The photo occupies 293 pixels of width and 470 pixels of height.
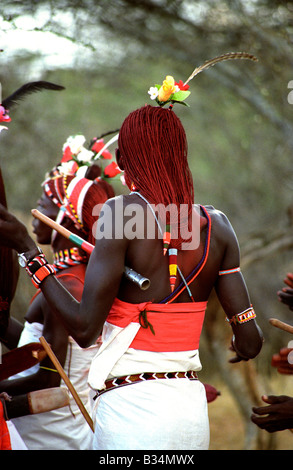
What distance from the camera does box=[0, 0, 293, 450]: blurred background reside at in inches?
215

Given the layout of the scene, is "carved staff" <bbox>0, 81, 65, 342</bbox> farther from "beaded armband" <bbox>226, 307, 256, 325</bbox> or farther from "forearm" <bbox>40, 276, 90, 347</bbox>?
"beaded armband" <bbox>226, 307, 256, 325</bbox>

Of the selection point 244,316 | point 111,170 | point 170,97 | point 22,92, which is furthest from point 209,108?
point 244,316

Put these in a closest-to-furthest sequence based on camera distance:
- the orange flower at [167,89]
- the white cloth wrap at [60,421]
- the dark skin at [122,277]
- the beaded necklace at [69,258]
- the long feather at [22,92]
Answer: the dark skin at [122,277] → the orange flower at [167,89] → the long feather at [22,92] → the white cloth wrap at [60,421] → the beaded necklace at [69,258]

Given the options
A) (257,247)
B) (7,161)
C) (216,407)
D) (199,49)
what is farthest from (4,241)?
(216,407)

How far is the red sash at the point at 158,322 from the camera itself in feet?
7.32

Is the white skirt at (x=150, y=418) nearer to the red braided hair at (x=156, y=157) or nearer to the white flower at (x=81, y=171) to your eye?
the red braided hair at (x=156, y=157)

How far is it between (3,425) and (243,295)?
1.21m

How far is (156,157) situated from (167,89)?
334mm

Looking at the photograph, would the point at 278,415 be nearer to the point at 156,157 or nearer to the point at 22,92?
the point at 156,157

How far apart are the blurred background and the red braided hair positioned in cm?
118

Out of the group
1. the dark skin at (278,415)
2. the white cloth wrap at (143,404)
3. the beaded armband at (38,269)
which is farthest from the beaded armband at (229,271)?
the beaded armband at (38,269)

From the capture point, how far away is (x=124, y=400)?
221cm

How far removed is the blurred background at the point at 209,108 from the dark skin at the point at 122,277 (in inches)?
56.9

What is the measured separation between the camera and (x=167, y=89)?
2.40m
